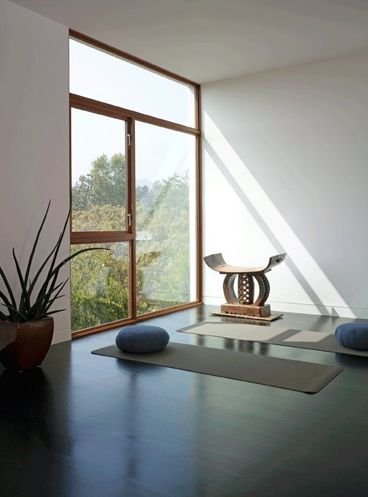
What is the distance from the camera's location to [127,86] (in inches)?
236

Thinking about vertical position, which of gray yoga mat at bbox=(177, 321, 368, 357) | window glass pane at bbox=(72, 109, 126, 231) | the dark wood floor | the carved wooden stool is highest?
window glass pane at bbox=(72, 109, 126, 231)

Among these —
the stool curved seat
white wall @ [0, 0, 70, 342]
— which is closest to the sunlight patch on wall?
the stool curved seat

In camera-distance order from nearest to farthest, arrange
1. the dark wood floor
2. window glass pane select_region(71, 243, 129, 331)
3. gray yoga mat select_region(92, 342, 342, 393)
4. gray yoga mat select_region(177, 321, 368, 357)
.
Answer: the dark wood floor, gray yoga mat select_region(92, 342, 342, 393), gray yoga mat select_region(177, 321, 368, 357), window glass pane select_region(71, 243, 129, 331)

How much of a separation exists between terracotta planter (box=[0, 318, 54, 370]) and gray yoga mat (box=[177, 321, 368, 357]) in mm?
1748

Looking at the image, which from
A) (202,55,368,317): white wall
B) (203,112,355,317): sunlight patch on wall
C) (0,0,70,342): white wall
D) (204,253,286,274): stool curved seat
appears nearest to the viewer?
(0,0,70,342): white wall

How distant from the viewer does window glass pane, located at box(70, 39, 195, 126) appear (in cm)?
540

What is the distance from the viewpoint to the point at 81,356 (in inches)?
175

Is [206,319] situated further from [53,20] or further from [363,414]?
[53,20]

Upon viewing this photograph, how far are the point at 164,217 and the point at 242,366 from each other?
9.85 ft

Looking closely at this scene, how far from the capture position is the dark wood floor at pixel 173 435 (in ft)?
7.54

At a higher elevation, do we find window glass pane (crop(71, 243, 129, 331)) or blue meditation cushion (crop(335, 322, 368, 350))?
window glass pane (crop(71, 243, 129, 331))

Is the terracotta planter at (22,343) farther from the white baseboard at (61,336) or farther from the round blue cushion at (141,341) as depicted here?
the white baseboard at (61,336)

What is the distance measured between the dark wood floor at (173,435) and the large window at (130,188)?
1702 millimetres

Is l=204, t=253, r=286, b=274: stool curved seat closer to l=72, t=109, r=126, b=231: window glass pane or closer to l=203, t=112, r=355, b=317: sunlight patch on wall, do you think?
l=203, t=112, r=355, b=317: sunlight patch on wall
